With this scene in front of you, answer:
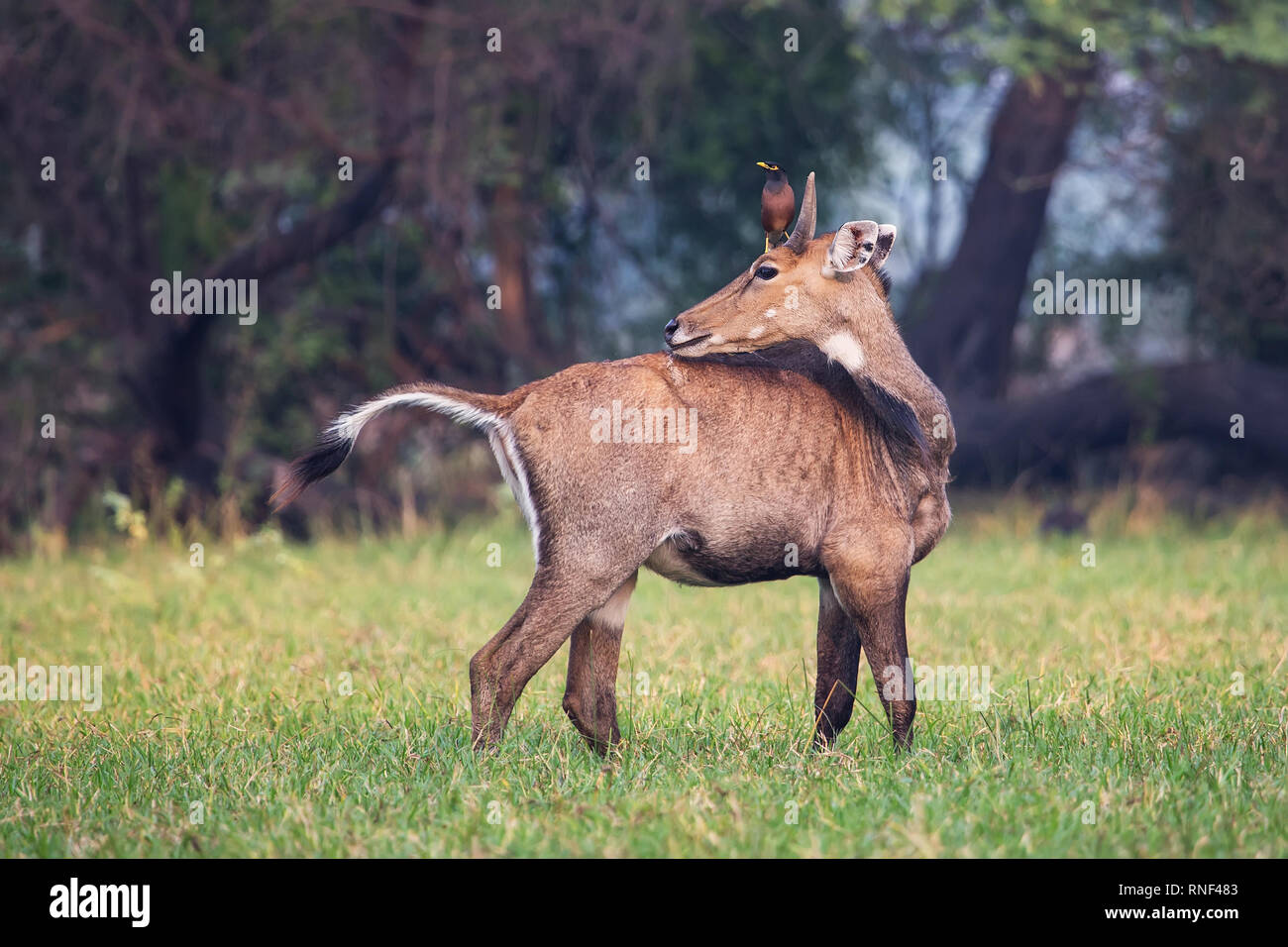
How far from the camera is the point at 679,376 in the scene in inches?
190

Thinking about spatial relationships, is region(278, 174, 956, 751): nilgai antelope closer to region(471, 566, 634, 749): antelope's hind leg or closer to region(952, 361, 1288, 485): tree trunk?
region(471, 566, 634, 749): antelope's hind leg

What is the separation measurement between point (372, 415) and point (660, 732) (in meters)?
1.49

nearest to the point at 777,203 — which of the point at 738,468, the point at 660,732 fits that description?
the point at 738,468

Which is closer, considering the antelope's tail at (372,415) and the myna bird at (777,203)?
the antelope's tail at (372,415)

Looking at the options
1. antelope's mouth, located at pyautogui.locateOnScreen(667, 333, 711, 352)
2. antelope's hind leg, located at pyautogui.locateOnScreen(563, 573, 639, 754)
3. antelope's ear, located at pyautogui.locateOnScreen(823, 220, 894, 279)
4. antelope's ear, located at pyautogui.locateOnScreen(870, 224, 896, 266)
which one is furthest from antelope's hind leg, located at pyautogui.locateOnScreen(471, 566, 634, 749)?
antelope's ear, located at pyautogui.locateOnScreen(870, 224, 896, 266)

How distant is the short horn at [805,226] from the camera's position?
Answer: 15.9ft

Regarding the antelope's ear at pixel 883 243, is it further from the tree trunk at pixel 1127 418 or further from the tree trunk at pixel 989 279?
the tree trunk at pixel 989 279

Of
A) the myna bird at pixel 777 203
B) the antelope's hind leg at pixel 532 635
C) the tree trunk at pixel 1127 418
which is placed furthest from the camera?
the tree trunk at pixel 1127 418

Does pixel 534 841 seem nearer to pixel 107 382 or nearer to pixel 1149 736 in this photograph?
pixel 1149 736

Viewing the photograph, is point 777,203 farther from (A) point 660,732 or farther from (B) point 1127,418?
(B) point 1127,418

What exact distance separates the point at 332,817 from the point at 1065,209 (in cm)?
1518

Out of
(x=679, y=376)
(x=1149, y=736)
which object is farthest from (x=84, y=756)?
(x=1149, y=736)

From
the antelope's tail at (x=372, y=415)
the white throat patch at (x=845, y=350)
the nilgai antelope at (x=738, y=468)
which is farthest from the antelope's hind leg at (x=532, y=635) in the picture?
the white throat patch at (x=845, y=350)

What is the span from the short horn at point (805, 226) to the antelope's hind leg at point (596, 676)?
1.27 m
